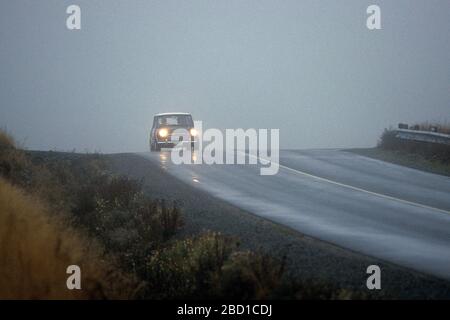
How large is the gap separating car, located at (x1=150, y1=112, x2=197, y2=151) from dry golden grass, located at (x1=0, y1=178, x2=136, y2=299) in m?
18.9

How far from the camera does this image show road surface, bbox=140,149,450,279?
11219mm

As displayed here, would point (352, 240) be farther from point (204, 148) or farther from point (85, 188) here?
point (204, 148)

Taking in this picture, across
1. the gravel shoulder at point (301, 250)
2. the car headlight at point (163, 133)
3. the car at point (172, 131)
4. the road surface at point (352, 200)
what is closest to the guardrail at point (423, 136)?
the road surface at point (352, 200)

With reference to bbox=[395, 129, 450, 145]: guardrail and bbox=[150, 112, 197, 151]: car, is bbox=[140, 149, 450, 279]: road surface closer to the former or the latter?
bbox=[395, 129, 450, 145]: guardrail

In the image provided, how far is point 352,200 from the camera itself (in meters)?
16.2

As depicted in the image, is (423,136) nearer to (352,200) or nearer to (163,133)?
(352,200)

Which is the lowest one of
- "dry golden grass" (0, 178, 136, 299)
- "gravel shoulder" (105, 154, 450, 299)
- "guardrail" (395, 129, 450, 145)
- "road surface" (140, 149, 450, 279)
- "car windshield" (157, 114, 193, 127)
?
"road surface" (140, 149, 450, 279)

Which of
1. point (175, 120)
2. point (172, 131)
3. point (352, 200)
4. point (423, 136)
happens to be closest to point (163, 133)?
point (172, 131)

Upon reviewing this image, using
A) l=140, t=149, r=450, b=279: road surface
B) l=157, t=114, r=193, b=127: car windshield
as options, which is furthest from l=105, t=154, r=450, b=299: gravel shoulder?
l=157, t=114, r=193, b=127: car windshield

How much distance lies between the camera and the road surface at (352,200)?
36.8 feet

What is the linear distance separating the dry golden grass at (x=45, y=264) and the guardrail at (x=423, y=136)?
658 inches

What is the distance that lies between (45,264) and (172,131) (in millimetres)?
21079
